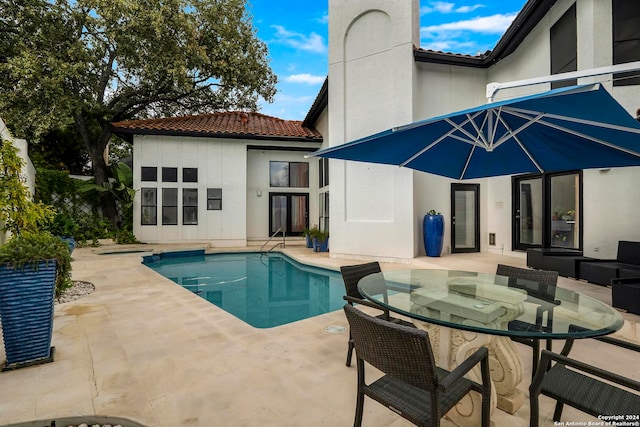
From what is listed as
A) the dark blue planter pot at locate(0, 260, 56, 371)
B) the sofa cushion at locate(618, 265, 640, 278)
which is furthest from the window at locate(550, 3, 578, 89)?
the dark blue planter pot at locate(0, 260, 56, 371)

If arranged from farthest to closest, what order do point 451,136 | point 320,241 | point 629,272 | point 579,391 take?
point 320,241
point 629,272
point 451,136
point 579,391

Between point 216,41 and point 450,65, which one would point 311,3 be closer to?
point 216,41

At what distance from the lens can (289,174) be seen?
47.8ft

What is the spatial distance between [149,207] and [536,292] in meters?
12.9

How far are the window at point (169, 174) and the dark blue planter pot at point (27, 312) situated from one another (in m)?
10.4

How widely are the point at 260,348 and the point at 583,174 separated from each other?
7.16m

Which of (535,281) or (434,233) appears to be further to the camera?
(434,233)

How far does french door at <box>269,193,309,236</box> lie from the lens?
14.3 meters

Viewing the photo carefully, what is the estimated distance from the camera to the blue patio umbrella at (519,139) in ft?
7.66

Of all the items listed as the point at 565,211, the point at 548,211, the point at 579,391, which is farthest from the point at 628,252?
the point at 579,391

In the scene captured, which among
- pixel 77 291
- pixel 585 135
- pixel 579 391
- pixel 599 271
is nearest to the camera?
pixel 579 391

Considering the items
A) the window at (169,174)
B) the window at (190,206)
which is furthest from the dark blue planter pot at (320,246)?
the window at (169,174)

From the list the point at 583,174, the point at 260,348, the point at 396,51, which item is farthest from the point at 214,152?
the point at 583,174

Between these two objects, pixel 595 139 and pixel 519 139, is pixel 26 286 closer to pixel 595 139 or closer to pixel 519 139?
pixel 519 139
